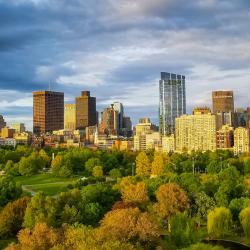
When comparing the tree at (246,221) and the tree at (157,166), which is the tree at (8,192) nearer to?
the tree at (246,221)

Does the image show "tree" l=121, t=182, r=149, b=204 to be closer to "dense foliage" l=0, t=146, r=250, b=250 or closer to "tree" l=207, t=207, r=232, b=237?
"dense foliage" l=0, t=146, r=250, b=250

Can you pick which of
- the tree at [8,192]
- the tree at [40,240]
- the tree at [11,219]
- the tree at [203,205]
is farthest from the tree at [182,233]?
the tree at [8,192]

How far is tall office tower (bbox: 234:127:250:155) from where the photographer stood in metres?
194

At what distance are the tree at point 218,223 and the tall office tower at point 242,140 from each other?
133m

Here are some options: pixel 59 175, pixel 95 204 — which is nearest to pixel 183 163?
pixel 59 175

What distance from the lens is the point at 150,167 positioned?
126m

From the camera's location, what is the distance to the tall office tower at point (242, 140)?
635 feet

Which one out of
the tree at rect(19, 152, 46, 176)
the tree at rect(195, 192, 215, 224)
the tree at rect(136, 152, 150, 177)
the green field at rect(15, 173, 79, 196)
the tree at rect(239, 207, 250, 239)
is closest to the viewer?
the tree at rect(239, 207, 250, 239)

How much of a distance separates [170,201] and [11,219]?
20.2 meters

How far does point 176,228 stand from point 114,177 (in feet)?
194

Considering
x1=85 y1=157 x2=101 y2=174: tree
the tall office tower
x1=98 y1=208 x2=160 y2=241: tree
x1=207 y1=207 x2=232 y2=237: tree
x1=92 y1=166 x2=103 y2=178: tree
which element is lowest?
x1=207 y1=207 x2=232 y2=237: tree

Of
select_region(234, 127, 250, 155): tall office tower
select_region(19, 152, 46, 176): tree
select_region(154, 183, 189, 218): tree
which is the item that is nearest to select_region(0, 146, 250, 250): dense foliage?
select_region(154, 183, 189, 218): tree

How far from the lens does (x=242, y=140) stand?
640ft

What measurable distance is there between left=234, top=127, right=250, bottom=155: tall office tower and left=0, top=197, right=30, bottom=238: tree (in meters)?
139
